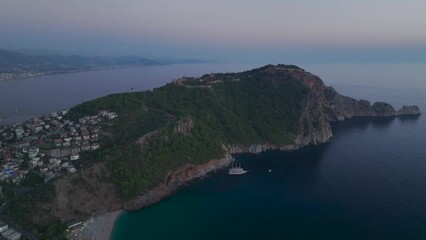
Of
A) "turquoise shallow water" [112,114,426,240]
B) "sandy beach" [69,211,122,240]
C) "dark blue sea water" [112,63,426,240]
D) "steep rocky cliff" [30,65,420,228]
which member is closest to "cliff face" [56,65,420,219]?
"steep rocky cliff" [30,65,420,228]

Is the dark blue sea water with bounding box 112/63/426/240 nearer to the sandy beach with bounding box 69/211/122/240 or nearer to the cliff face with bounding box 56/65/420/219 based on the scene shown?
the sandy beach with bounding box 69/211/122/240

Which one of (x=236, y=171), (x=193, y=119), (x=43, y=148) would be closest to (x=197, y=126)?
(x=193, y=119)

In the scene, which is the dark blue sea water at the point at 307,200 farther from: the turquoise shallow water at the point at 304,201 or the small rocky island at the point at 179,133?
the small rocky island at the point at 179,133

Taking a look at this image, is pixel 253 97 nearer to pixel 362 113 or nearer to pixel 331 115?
pixel 331 115

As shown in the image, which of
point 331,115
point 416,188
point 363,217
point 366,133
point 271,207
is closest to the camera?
point 363,217

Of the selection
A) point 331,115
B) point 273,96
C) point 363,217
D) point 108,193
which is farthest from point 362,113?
point 108,193

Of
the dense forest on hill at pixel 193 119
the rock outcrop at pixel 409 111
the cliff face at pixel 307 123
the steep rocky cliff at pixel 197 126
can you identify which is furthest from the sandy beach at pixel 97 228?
the rock outcrop at pixel 409 111
